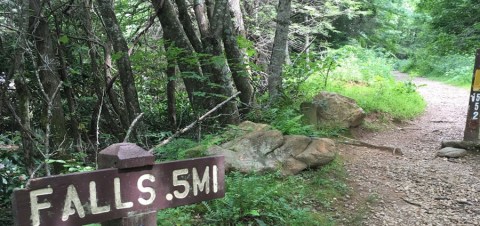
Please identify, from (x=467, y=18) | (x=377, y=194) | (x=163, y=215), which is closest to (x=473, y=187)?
(x=377, y=194)

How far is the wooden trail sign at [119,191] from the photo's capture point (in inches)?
60.9

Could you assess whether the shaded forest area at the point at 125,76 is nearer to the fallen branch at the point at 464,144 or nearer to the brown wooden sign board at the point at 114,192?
the brown wooden sign board at the point at 114,192

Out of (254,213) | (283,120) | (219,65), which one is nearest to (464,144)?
(283,120)

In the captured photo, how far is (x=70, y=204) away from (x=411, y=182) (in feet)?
Result: 17.3

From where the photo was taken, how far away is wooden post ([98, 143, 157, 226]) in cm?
173

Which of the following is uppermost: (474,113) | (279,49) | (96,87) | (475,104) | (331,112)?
(279,49)

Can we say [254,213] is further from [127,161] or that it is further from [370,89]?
[370,89]

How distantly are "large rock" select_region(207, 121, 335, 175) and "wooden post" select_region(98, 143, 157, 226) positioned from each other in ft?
10.8

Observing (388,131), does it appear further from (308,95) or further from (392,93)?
(392,93)

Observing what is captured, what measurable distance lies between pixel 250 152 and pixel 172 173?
3562 mm

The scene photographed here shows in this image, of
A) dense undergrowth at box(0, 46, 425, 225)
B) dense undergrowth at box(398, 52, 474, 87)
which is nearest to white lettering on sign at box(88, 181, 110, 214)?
dense undergrowth at box(0, 46, 425, 225)

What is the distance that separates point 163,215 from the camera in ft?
11.6

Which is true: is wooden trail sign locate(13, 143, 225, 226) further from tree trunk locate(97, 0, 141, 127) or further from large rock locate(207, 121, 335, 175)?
tree trunk locate(97, 0, 141, 127)

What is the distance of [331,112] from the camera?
7.85 m
